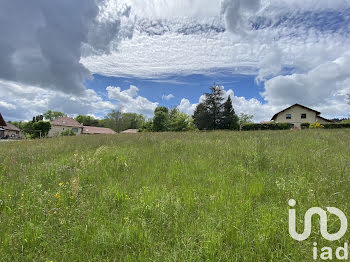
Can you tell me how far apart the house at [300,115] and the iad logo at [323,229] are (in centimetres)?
6639

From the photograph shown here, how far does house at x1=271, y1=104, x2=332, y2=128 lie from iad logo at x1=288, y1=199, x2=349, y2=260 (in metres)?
66.4

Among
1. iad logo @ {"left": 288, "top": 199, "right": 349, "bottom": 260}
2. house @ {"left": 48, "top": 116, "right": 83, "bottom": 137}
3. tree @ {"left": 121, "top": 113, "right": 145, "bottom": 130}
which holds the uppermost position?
tree @ {"left": 121, "top": 113, "right": 145, "bottom": 130}

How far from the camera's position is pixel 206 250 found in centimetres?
191

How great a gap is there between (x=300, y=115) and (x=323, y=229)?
69905mm

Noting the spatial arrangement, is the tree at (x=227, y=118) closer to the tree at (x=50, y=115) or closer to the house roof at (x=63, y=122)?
the house roof at (x=63, y=122)

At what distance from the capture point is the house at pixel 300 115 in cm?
5744

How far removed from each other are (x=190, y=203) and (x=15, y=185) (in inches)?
151

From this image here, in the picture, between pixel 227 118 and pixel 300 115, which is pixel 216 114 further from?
pixel 300 115

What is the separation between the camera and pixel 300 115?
58219mm

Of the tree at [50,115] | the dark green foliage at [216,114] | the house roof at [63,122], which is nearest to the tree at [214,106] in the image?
the dark green foliage at [216,114]

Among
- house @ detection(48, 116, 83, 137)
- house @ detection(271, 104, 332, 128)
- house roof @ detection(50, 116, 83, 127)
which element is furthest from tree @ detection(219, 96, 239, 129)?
house roof @ detection(50, 116, 83, 127)

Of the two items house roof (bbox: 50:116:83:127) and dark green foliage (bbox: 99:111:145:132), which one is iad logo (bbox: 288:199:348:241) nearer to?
house roof (bbox: 50:116:83:127)

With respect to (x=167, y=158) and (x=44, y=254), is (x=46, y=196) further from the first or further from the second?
(x=167, y=158)

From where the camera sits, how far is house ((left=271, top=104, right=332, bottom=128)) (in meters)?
57.4
